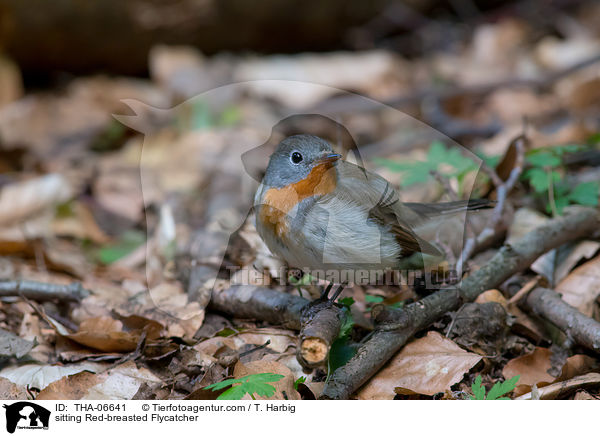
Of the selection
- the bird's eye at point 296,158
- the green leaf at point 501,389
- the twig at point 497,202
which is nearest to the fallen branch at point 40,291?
the bird's eye at point 296,158

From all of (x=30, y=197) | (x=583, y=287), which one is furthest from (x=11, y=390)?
(x=30, y=197)

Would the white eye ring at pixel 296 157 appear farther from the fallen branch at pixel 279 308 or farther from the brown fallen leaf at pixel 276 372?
the brown fallen leaf at pixel 276 372

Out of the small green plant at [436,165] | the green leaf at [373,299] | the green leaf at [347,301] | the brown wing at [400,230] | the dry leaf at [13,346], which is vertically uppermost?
the small green plant at [436,165]

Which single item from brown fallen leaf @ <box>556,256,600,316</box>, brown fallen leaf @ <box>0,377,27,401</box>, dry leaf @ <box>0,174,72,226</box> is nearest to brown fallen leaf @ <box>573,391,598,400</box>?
brown fallen leaf @ <box>556,256,600,316</box>

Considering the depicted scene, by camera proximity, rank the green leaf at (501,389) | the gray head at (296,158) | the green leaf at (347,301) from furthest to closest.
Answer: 1. the green leaf at (347,301)
2. the gray head at (296,158)
3. the green leaf at (501,389)

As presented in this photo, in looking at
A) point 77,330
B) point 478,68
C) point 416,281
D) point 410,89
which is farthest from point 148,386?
point 478,68
